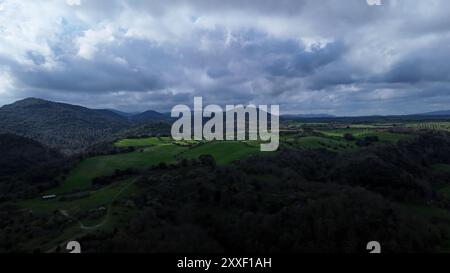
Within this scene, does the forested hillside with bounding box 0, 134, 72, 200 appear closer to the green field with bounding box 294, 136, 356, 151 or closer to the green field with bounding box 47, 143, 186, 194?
the green field with bounding box 47, 143, 186, 194

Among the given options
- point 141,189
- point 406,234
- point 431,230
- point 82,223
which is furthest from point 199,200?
point 431,230

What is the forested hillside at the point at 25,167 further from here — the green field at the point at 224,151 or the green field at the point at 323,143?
the green field at the point at 323,143

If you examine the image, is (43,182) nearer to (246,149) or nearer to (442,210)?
(246,149)

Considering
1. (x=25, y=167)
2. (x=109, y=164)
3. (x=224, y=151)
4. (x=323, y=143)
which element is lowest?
(x=25, y=167)

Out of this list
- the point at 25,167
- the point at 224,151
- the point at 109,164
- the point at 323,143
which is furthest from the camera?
the point at 323,143

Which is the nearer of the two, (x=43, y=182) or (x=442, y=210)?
(x=442, y=210)

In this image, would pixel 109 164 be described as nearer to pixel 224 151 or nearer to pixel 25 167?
pixel 224 151

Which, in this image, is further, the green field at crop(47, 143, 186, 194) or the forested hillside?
the green field at crop(47, 143, 186, 194)

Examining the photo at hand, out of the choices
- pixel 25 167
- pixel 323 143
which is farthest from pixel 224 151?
pixel 25 167

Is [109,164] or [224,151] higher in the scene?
[224,151]

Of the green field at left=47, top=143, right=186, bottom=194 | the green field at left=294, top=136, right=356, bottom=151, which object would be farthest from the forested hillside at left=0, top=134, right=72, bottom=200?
the green field at left=294, top=136, right=356, bottom=151
